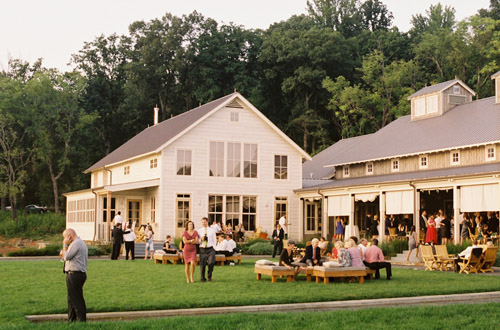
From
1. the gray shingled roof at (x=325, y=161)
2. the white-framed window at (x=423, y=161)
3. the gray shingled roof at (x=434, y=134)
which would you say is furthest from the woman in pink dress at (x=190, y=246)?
the gray shingled roof at (x=325, y=161)

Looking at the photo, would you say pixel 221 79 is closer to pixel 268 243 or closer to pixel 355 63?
pixel 355 63

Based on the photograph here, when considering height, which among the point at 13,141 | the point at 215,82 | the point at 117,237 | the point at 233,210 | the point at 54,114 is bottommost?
the point at 117,237

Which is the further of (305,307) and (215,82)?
Answer: (215,82)

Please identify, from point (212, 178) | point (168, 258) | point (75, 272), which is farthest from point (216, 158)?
point (75, 272)

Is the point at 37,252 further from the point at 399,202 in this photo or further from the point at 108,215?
the point at 399,202

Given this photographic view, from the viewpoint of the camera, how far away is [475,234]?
95.1 feet

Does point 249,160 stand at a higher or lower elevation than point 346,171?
higher

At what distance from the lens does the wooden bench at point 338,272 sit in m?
17.8

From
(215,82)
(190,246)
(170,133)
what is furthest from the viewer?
(215,82)

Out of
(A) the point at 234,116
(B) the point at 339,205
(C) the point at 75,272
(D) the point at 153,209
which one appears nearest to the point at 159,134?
(D) the point at 153,209

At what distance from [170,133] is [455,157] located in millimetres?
16272

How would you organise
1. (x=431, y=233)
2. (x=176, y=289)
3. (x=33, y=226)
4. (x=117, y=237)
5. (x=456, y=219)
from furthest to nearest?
(x=33, y=226) < (x=456, y=219) < (x=117, y=237) < (x=431, y=233) < (x=176, y=289)

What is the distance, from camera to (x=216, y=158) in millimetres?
38500

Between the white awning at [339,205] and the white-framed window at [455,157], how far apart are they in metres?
5.55
